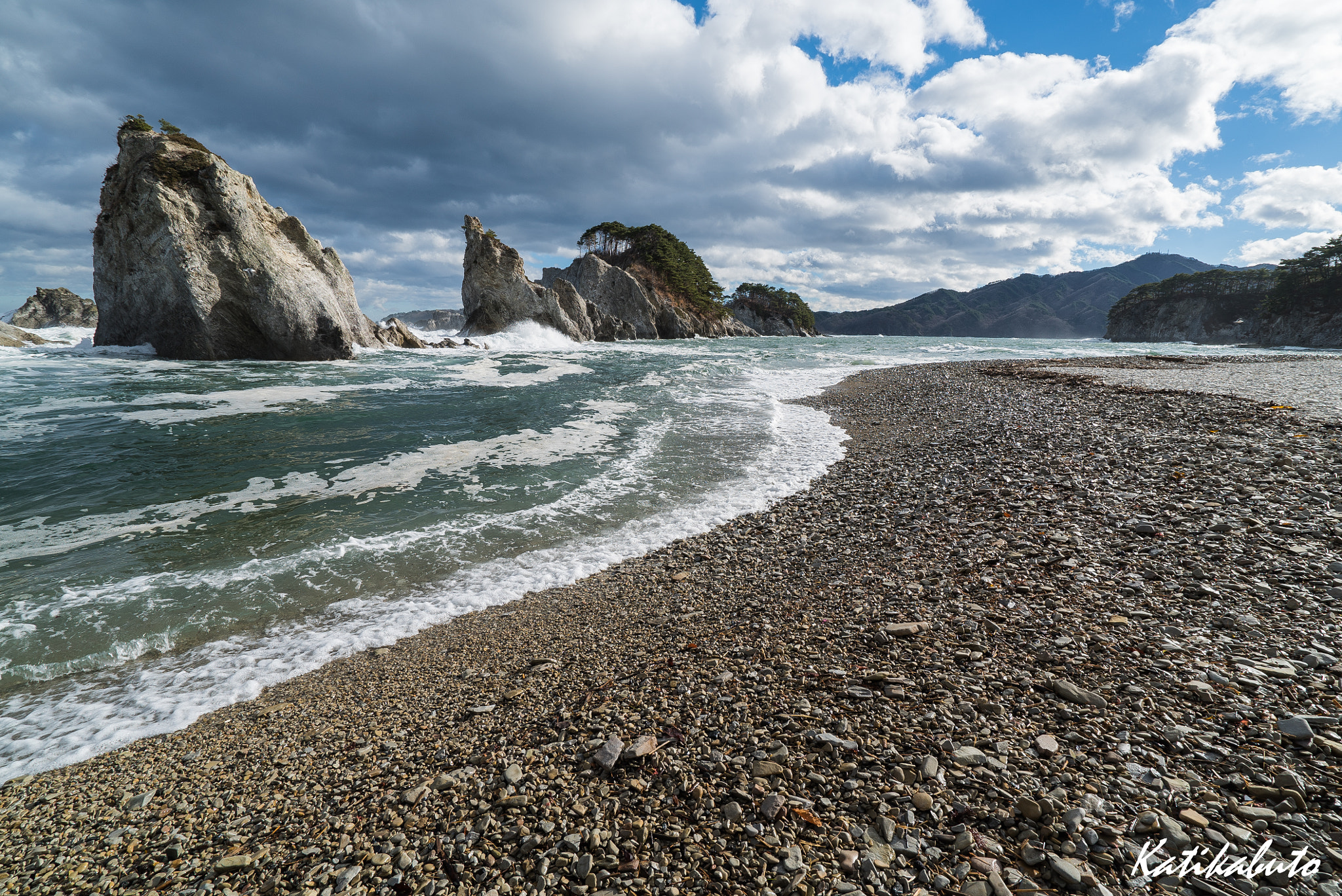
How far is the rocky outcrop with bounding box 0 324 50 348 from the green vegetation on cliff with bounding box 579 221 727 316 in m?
76.8

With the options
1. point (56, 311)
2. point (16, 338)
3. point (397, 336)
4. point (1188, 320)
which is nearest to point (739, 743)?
point (397, 336)

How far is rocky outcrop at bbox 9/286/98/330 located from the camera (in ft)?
202

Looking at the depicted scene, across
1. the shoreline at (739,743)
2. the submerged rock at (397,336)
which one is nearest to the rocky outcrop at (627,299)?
the submerged rock at (397,336)

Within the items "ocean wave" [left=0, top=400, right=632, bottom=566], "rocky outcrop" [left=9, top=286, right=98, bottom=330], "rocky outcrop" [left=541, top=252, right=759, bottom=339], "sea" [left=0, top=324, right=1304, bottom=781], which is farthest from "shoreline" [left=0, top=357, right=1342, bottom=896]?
"rocky outcrop" [left=9, top=286, right=98, bottom=330]

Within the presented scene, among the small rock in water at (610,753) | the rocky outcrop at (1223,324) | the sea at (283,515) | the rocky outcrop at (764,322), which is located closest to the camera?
the small rock in water at (610,753)

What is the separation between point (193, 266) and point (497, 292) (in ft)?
108

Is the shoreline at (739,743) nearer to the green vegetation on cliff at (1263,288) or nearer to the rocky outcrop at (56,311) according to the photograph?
the rocky outcrop at (56,311)

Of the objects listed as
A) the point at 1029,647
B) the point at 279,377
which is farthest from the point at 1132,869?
the point at 279,377

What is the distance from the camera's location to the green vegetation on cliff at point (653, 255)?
99.9 metres

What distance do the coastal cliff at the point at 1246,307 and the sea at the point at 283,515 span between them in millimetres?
111722

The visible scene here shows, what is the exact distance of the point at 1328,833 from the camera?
2.42m

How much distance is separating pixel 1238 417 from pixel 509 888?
17.1m

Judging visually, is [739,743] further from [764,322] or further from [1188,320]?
[1188,320]

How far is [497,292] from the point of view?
199ft
